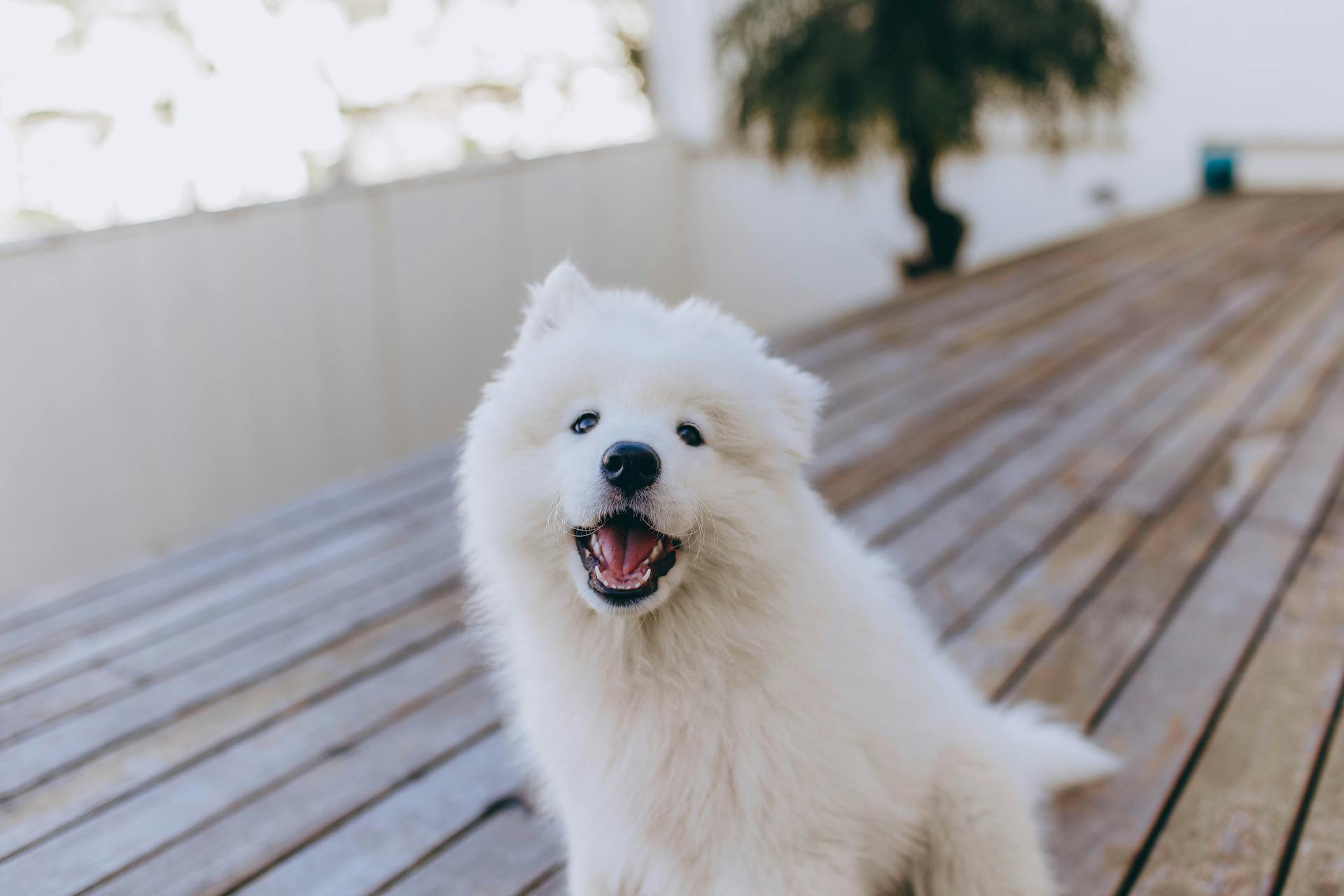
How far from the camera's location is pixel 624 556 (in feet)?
4.55

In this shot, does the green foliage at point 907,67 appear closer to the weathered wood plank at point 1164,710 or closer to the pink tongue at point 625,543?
the weathered wood plank at point 1164,710

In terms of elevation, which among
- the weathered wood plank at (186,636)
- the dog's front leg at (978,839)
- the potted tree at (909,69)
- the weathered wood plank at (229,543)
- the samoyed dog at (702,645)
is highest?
the potted tree at (909,69)

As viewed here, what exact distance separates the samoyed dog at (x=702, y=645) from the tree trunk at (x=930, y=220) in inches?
213

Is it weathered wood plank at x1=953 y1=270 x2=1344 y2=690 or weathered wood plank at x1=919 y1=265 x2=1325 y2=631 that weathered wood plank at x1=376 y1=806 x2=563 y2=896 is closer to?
weathered wood plank at x1=953 y1=270 x2=1344 y2=690

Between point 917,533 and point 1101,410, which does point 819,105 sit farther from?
point 917,533

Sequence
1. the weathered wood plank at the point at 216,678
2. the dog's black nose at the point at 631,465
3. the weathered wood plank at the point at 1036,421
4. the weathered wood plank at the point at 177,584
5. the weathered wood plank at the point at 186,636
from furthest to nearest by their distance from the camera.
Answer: the weathered wood plank at the point at 1036,421, the weathered wood plank at the point at 177,584, the weathered wood plank at the point at 186,636, the weathered wood plank at the point at 216,678, the dog's black nose at the point at 631,465

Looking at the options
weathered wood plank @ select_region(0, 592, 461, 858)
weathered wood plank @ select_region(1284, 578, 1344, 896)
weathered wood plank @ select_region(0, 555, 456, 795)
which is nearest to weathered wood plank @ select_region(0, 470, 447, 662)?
weathered wood plank @ select_region(0, 555, 456, 795)

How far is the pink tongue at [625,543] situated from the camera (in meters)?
1.38

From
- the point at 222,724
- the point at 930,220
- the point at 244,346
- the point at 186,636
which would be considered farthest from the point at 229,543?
the point at 930,220

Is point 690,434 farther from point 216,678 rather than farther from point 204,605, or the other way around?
point 204,605

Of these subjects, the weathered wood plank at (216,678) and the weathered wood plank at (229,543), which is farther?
the weathered wood plank at (229,543)

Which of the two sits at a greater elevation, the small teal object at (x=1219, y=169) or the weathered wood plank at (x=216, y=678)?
the small teal object at (x=1219, y=169)

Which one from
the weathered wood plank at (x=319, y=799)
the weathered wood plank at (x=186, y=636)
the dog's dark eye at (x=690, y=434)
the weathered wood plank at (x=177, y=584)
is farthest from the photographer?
the weathered wood plank at (x=177, y=584)

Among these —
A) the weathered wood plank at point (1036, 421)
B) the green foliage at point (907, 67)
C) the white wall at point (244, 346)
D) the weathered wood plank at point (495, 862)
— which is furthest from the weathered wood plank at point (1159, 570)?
the white wall at point (244, 346)
